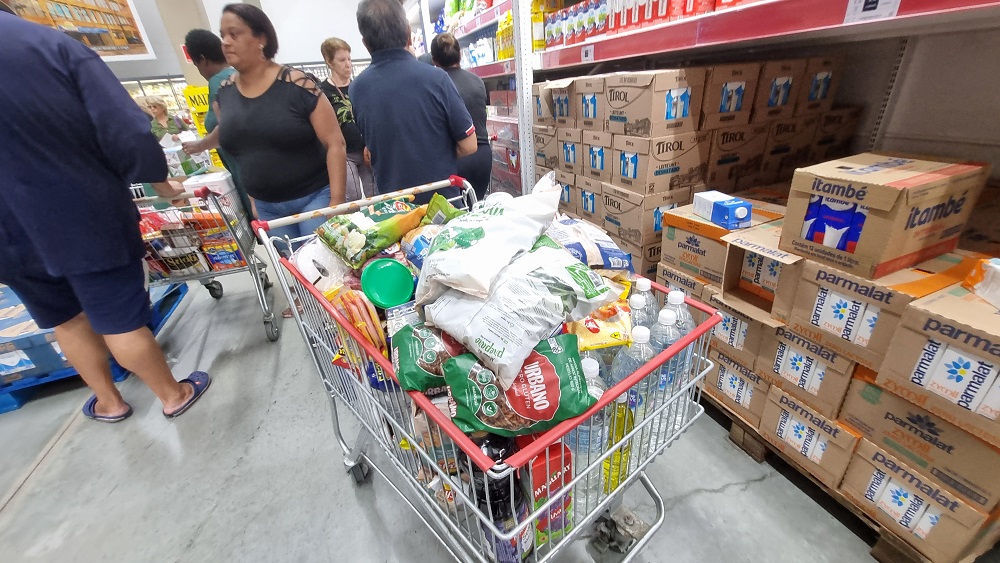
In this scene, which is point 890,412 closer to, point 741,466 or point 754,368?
point 754,368

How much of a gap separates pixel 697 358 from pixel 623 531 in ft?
1.91

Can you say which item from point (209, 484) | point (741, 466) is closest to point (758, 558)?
point (741, 466)

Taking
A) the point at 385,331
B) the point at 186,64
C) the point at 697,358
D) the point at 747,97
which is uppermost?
the point at 186,64

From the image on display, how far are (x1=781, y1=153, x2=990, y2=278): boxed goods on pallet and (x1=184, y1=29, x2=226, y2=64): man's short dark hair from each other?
3.20 metres

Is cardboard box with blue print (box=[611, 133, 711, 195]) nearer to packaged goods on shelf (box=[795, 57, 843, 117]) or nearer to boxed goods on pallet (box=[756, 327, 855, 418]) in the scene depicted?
packaged goods on shelf (box=[795, 57, 843, 117])

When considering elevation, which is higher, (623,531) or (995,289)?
(995,289)

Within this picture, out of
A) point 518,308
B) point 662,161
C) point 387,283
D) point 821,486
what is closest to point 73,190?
point 387,283

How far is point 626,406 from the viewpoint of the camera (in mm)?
776

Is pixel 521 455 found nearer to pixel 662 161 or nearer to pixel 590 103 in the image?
pixel 662 161

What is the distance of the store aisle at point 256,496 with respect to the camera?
1.34 m

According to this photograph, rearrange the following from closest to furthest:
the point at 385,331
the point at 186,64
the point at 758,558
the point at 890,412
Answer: the point at 385,331 → the point at 890,412 → the point at 758,558 → the point at 186,64

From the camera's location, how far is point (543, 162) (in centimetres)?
259

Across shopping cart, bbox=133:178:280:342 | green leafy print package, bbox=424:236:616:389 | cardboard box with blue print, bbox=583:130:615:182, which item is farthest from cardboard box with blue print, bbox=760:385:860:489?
shopping cart, bbox=133:178:280:342

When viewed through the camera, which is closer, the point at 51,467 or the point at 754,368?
the point at 754,368
